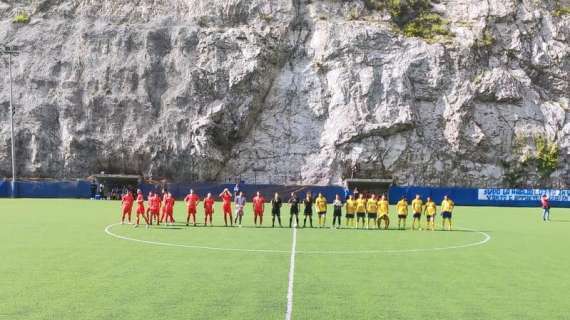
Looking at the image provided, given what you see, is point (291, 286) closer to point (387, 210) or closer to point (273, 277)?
point (273, 277)

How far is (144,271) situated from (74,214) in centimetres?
1991

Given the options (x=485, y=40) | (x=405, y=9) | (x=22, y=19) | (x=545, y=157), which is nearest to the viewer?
(x=545, y=157)

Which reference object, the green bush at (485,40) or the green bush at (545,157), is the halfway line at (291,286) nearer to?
the green bush at (545,157)

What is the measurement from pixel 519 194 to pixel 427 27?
930 inches

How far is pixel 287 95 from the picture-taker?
207 ft

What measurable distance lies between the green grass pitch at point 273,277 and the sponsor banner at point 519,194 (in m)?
31.3

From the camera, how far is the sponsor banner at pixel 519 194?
53.1m

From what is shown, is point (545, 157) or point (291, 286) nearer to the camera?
point (291, 286)

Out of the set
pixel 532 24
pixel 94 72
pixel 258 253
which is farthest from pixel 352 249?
pixel 532 24

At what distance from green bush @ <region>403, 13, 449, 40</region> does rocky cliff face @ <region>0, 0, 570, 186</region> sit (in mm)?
1369

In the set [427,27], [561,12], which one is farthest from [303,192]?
[561,12]

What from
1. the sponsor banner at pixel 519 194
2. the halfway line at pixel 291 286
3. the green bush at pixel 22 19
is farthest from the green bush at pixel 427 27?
the halfway line at pixel 291 286

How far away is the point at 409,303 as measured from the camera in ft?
36.7

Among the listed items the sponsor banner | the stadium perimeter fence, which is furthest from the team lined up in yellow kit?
the sponsor banner
